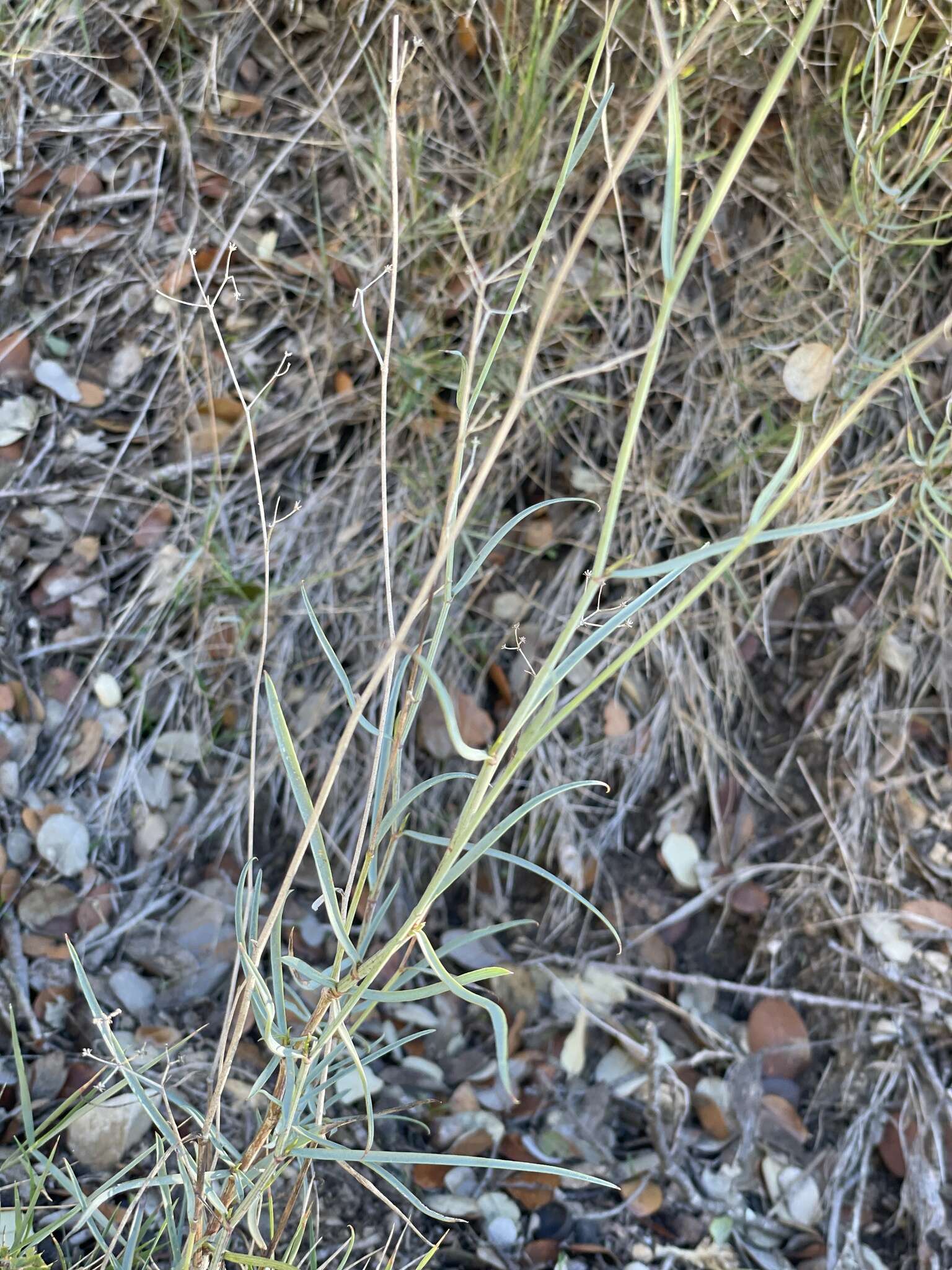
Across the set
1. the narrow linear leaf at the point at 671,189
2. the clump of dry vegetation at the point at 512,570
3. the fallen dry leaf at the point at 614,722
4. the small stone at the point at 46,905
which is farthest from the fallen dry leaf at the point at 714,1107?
the narrow linear leaf at the point at 671,189

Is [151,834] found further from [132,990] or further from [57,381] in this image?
[57,381]

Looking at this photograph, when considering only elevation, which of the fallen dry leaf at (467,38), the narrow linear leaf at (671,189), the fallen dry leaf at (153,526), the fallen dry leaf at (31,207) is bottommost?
the fallen dry leaf at (153,526)

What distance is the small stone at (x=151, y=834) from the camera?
1.07 meters

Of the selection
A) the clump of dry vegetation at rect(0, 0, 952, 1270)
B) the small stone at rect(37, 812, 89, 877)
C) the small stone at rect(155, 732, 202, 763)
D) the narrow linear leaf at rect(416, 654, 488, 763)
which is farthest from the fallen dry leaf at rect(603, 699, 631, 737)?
the narrow linear leaf at rect(416, 654, 488, 763)

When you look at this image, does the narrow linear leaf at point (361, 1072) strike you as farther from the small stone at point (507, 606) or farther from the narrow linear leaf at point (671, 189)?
the small stone at point (507, 606)

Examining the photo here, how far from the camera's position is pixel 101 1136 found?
84 cm

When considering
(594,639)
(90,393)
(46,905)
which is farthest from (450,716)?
(90,393)

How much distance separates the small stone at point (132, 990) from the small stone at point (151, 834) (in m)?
0.12

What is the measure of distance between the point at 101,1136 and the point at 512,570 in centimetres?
70

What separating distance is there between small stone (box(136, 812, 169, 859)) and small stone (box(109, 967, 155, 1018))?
0.40 feet

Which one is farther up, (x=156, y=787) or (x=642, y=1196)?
(x=156, y=787)

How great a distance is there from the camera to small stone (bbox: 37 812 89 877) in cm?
101

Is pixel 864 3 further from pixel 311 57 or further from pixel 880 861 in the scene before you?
pixel 880 861

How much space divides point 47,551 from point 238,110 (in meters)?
0.53
